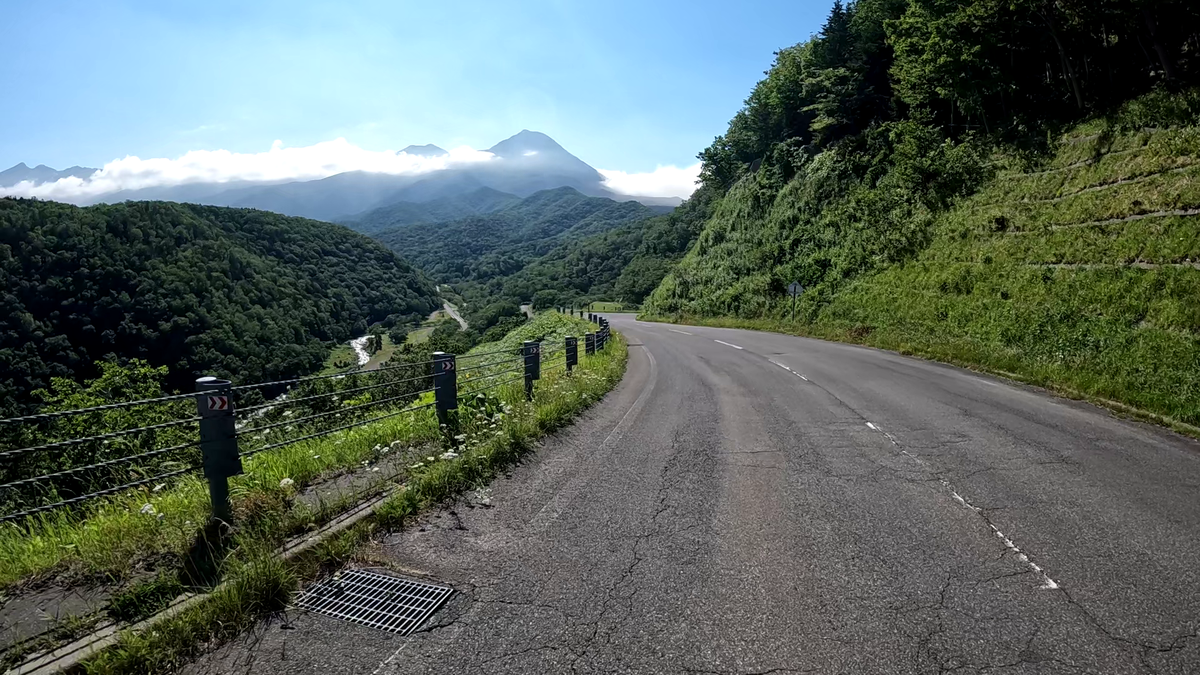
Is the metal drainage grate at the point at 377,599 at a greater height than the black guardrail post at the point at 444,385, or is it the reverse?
the black guardrail post at the point at 444,385

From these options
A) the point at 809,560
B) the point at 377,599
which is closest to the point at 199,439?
the point at 377,599

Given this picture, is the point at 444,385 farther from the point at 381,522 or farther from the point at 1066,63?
the point at 1066,63

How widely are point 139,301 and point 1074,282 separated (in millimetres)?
68757

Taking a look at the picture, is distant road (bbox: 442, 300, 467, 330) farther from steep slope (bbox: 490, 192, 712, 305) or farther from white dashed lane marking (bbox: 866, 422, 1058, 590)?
white dashed lane marking (bbox: 866, 422, 1058, 590)

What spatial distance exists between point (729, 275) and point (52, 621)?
4314 cm

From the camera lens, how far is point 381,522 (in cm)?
494

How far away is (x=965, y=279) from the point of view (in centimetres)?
2072

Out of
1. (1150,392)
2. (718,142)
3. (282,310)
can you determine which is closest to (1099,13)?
(1150,392)

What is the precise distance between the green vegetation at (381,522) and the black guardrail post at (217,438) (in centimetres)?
73

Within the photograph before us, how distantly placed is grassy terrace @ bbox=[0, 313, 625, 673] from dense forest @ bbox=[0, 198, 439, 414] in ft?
95.5

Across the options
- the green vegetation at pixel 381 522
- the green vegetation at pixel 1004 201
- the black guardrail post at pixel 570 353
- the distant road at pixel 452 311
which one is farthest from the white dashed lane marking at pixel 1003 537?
the distant road at pixel 452 311

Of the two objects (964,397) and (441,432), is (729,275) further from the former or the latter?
(441,432)

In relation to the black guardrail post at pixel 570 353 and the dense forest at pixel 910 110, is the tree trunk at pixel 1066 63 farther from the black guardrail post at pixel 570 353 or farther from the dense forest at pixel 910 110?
the black guardrail post at pixel 570 353

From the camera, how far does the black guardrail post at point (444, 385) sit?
7523 mm
